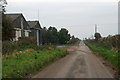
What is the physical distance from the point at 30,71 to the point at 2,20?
54.2ft

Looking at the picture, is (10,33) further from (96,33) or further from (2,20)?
(96,33)

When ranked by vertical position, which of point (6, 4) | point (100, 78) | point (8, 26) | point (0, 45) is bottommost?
point (100, 78)

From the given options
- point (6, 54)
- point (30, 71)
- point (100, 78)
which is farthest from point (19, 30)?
point (100, 78)

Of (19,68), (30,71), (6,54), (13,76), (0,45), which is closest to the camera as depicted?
(13,76)

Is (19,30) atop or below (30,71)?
atop

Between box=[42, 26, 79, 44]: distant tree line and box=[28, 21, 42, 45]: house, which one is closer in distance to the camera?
box=[28, 21, 42, 45]: house

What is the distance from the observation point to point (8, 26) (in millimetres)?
27516

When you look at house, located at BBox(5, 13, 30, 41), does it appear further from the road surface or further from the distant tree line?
the road surface

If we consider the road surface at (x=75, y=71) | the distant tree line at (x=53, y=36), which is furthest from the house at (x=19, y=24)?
the road surface at (x=75, y=71)

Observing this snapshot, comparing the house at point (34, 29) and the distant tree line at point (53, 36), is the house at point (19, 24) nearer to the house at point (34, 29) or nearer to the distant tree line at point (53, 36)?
the house at point (34, 29)

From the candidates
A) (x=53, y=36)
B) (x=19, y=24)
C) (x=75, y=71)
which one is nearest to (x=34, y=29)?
(x=19, y=24)

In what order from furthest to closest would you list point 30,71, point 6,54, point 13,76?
point 6,54 < point 30,71 < point 13,76

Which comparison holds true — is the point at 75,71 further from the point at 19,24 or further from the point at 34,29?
the point at 34,29

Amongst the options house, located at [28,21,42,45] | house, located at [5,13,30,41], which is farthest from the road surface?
house, located at [28,21,42,45]
